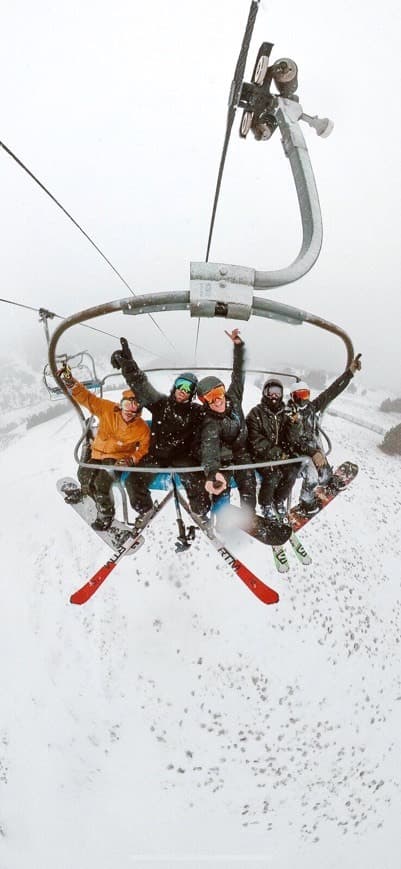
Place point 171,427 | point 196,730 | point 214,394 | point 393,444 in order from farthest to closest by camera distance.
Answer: point 393,444 < point 196,730 < point 171,427 < point 214,394

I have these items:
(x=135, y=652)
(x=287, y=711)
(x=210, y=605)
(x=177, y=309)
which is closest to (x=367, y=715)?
(x=287, y=711)

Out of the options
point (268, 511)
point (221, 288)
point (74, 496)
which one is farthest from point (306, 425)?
point (221, 288)

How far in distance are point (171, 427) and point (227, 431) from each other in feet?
2.55

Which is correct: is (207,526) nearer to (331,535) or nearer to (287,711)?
(287,711)

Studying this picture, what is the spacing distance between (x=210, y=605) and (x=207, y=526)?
8264 mm

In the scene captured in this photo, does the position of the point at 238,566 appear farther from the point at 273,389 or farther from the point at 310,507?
the point at 273,389

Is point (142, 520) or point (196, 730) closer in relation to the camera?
point (142, 520)

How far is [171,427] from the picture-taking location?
533cm

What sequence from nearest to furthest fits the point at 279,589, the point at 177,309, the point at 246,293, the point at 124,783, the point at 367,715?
the point at 246,293
the point at 177,309
the point at 124,783
the point at 367,715
the point at 279,589

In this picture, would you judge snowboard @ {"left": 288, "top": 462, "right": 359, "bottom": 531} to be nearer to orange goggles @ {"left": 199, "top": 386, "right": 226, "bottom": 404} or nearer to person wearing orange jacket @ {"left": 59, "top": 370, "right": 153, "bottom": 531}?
orange goggles @ {"left": 199, "top": 386, "right": 226, "bottom": 404}

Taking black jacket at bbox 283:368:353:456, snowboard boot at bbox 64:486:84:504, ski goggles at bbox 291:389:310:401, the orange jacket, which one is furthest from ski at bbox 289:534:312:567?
snowboard boot at bbox 64:486:84:504

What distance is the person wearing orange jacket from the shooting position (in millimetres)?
5133

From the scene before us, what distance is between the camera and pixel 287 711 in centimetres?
1158

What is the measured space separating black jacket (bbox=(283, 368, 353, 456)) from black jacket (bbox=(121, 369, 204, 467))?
4.50 ft
